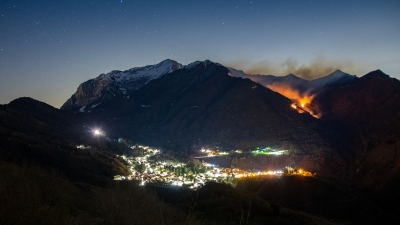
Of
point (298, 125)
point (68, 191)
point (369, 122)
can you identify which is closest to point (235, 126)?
point (298, 125)

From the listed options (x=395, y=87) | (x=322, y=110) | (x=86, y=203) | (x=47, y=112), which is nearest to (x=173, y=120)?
(x=47, y=112)

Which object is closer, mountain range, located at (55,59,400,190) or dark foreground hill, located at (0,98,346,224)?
dark foreground hill, located at (0,98,346,224)

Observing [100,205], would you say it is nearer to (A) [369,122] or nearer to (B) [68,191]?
(B) [68,191]

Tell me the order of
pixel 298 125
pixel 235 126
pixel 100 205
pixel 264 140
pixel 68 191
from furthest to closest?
pixel 235 126 < pixel 298 125 < pixel 264 140 < pixel 68 191 < pixel 100 205

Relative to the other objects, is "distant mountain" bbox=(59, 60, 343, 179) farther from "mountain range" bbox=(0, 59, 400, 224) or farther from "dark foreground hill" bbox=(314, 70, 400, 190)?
"dark foreground hill" bbox=(314, 70, 400, 190)

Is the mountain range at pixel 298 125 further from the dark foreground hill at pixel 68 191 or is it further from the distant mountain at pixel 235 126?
the dark foreground hill at pixel 68 191

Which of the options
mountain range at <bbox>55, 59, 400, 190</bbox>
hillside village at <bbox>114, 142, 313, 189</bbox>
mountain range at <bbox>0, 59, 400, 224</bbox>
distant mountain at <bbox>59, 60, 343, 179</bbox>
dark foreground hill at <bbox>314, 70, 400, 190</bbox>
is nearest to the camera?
mountain range at <bbox>0, 59, 400, 224</bbox>

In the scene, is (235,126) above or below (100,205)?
above

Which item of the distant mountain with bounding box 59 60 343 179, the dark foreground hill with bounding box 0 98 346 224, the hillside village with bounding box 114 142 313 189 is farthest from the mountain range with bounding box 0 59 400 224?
the hillside village with bounding box 114 142 313 189

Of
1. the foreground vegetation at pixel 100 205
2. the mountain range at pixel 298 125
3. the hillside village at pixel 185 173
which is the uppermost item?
the mountain range at pixel 298 125

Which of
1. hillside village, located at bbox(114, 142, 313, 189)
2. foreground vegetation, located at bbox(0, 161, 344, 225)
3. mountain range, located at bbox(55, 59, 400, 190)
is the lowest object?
hillside village, located at bbox(114, 142, 313, 189)

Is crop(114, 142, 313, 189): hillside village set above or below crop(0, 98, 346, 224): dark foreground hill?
below

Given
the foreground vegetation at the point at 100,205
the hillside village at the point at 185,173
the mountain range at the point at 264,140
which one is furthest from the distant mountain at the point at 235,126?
the foreground vegetation at the point at 100,205

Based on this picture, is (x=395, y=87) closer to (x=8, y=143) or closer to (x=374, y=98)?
(x=374, y=98)
